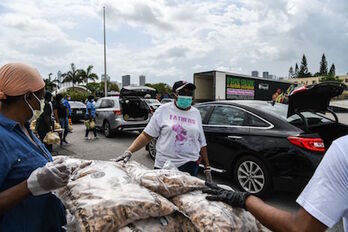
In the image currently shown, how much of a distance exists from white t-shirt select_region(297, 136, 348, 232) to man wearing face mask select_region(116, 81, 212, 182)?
1.72 m

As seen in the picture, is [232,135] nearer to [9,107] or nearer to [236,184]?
[236,184]

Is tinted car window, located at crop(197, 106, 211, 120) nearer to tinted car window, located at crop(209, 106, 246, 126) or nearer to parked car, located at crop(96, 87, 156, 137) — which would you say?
tinted car window, located at crop(209, 106, 246, 126)

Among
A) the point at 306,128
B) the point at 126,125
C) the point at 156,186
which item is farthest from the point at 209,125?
the point at 126,125

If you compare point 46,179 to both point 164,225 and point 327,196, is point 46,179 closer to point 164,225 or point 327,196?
point 164,225

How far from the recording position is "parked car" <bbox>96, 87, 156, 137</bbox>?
997 centimetres

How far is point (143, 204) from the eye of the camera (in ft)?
→ 4.36

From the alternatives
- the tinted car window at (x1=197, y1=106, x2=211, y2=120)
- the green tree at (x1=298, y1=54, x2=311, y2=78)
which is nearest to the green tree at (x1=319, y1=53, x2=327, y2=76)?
the green tree at (x1=298, y1=54, x2=311, y2=78)

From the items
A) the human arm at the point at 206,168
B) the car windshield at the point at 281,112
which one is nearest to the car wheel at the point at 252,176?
the car windshield at the point at 281,112

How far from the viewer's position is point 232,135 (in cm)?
463

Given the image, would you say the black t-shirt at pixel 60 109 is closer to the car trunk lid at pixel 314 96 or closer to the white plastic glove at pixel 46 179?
the car trunk lid at pixel 314 96

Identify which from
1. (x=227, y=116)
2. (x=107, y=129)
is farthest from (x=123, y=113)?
(x=227, y=116)

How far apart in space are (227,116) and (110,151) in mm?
4203

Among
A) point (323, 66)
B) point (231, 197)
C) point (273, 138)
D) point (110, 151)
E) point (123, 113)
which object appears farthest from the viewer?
point (323, 66)

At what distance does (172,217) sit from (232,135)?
3.36 metres
